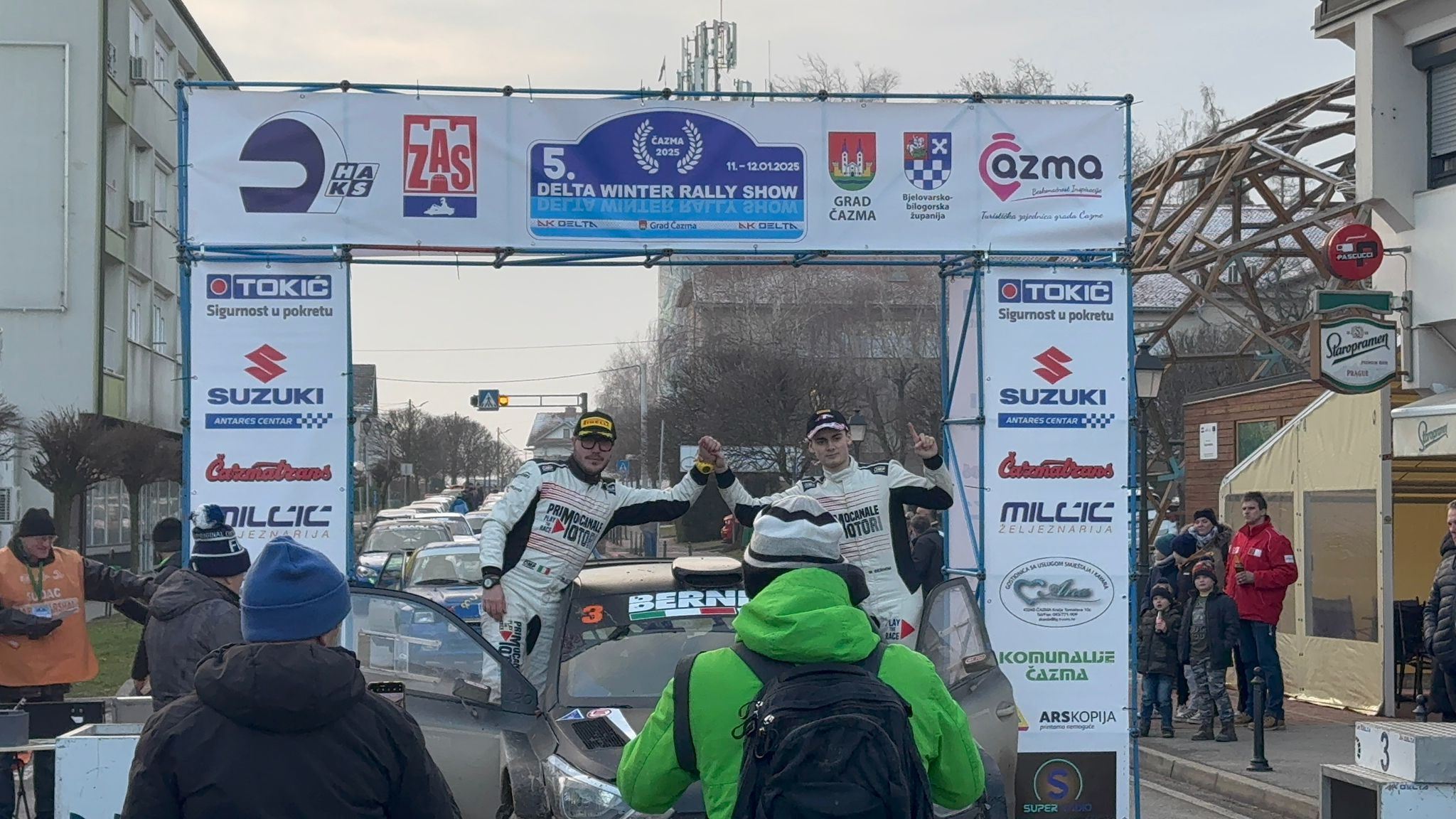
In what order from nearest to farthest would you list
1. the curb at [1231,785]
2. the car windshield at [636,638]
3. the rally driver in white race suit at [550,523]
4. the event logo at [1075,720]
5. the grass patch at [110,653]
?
1. the car windshield at [636,638]
2. the rally driver in white race suit at [550,523]
3. the event logo at [1075,720]
4. the curb at [1231,785]
5. the grass patch at [110,653]

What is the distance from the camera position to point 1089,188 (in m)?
9.02

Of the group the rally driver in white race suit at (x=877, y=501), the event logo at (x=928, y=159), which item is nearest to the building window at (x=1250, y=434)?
the event logo at (x=928, y=159)

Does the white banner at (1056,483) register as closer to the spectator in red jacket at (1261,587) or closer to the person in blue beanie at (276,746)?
the spectator in red jacket at (1261,587)

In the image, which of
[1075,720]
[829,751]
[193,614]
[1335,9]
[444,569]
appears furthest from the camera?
[444,569]

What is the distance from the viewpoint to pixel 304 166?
8.51 metres

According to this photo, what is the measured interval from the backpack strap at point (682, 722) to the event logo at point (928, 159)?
19.3 ft

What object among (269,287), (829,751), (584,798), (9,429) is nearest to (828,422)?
(584,798)

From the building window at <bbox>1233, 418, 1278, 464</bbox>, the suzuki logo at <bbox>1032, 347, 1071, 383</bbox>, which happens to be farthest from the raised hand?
the building window at <bbox>1233, 418, 1278, 464</bbox>

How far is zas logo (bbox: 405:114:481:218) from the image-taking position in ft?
28.1

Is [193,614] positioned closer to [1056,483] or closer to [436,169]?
[436,169]

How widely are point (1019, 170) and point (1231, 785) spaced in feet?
17.5

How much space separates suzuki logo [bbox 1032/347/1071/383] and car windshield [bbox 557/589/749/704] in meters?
2.55

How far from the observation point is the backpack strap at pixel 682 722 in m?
3.49

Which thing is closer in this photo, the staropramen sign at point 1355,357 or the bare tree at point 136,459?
the staropramen sign at point 1355,357
